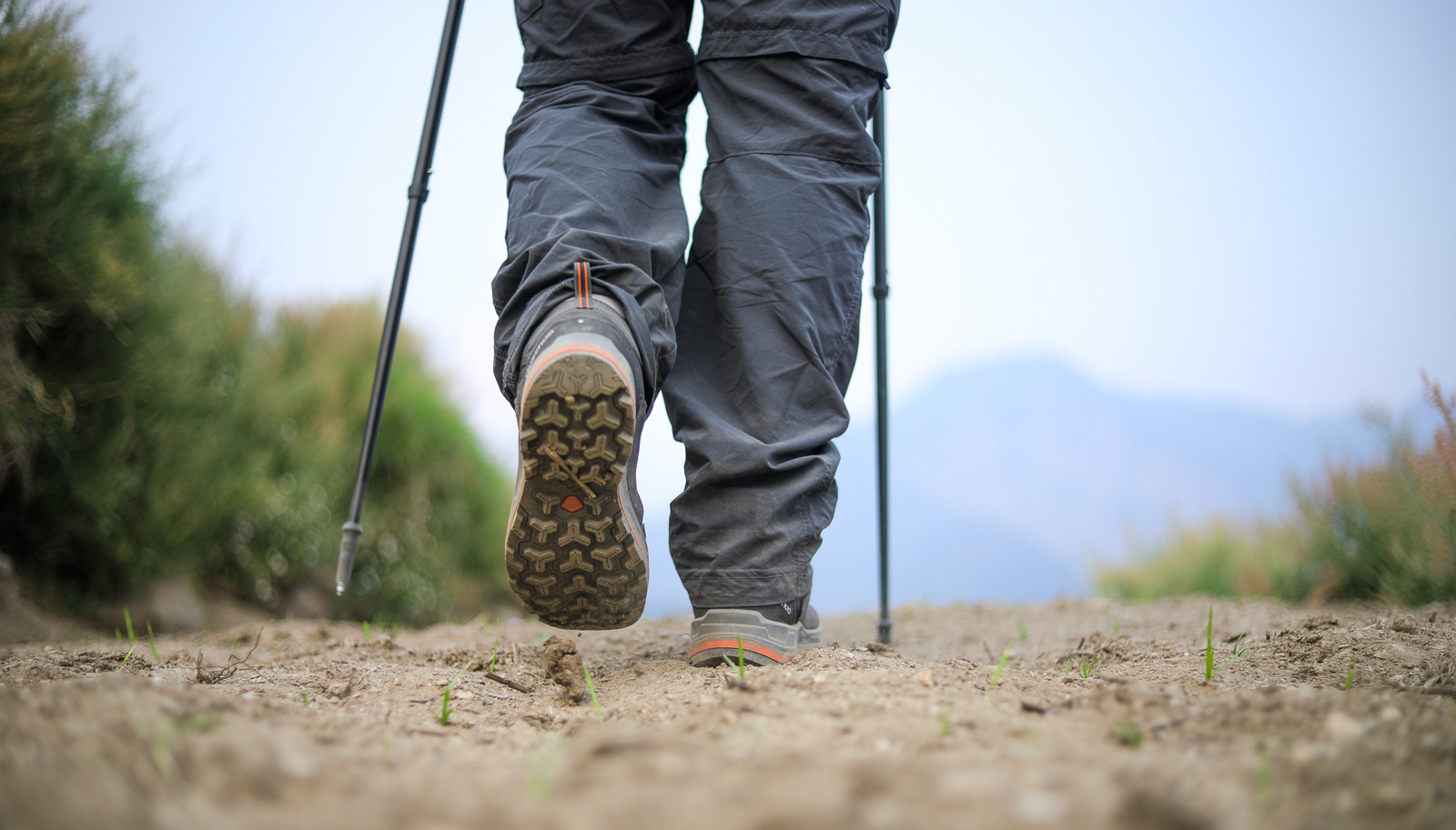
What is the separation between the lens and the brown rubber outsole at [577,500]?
3.99 ft

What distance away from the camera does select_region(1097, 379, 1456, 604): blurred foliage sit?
9.09 feet

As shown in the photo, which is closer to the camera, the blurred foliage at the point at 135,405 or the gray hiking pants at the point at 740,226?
the gray hiking pants at the point at 740,226

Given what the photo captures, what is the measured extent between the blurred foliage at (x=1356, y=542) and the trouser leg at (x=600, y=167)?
2264 mm

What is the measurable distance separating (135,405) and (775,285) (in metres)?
2.89

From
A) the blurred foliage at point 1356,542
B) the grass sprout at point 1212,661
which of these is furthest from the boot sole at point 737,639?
the blurred foliage at point 1356,542

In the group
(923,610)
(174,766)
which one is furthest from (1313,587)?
(174,766)

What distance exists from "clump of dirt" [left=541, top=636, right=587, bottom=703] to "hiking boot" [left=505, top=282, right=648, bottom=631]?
0.20 ft

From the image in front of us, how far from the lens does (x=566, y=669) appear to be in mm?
1428

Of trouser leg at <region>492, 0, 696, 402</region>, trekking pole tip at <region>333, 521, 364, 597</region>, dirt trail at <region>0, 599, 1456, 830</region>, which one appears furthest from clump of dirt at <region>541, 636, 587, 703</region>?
trekking pole tip at <region>333, 521, 364, 597</region>

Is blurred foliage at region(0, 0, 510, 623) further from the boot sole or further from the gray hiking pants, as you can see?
the boot sole

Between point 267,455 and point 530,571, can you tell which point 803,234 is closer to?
point 530,571

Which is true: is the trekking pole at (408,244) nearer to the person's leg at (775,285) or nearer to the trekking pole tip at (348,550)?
the trekking pole tip at (348,550)

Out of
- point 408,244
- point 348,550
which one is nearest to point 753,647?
point 348,550

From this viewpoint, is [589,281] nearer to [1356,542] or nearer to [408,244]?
[408,244]
